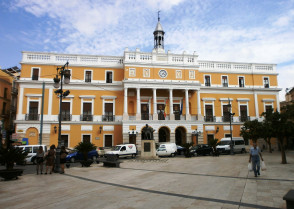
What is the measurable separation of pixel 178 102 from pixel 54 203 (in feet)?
84.8

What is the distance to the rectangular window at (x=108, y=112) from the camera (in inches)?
1126

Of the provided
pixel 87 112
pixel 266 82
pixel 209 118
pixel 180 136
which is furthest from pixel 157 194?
pixel 266 82

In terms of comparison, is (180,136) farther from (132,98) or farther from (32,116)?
(32,116)

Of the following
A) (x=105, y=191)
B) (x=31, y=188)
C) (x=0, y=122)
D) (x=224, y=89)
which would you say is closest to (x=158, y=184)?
(x=105, y=191)

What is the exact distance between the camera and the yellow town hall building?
88.9 ft

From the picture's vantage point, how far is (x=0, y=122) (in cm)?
2952

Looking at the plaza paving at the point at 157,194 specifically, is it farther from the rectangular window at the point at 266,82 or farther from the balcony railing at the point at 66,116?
the rectangular window at the point at 266,82

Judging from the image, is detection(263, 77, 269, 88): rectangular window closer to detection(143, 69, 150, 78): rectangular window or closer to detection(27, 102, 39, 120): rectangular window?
detection(143, 69, 150, 78): rectangular window

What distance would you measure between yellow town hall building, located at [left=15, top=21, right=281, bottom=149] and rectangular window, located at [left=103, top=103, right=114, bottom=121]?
123 millimetres

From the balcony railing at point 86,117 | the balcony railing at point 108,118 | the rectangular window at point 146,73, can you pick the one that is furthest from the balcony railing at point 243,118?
the balcony railing at point 86,117

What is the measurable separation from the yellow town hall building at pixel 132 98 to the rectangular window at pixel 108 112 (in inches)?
4.9

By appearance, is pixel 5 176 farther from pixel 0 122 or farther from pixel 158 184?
pixel 0 122

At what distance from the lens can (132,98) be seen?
2945cm

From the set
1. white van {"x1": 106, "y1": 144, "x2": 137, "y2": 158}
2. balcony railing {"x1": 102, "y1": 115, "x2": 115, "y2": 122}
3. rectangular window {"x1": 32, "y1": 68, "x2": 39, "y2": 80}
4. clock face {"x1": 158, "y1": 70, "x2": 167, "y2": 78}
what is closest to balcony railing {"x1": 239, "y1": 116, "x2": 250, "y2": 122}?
clock face {"x1": 158, "y1": 70, "x2": 167, "y2": 78}
